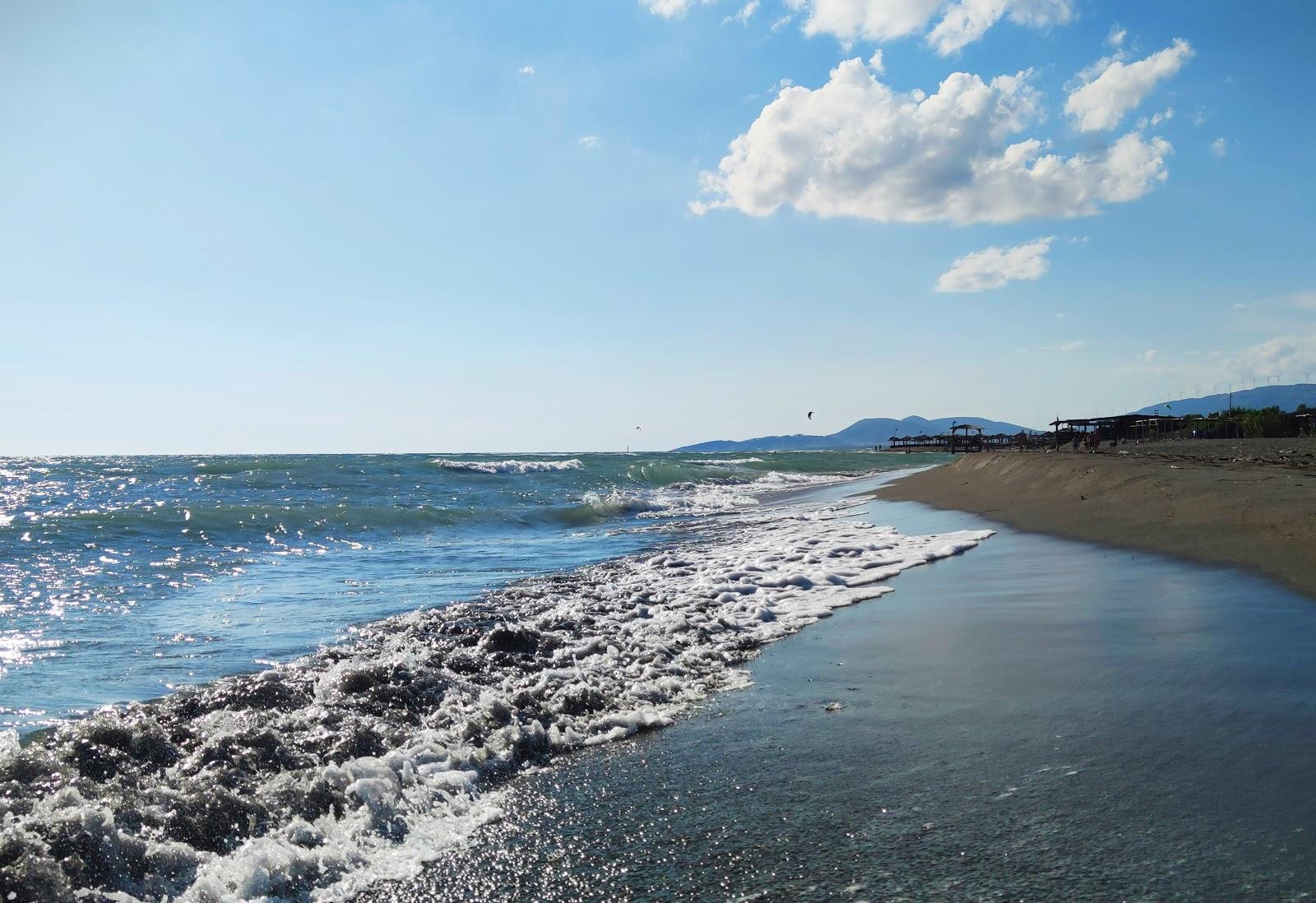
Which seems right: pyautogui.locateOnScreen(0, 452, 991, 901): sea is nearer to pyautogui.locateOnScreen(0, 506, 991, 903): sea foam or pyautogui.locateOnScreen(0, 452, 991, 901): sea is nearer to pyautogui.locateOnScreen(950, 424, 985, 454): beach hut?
pyautogui.locateOnScreen(0, 506, 991, 903): sea foam

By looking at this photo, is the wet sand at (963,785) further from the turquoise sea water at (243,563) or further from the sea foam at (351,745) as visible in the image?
the turquoise sea water at (243,563)

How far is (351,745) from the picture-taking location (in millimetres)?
4020

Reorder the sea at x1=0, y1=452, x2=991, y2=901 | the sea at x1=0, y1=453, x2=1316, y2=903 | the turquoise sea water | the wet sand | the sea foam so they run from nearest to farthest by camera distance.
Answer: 1. the wet sand
2. the sea at x1=0, y1=453, x2=1316, y2=903
3. the sea foam
4. the sea at x1=0, y1=452, x2=991, y2=901
5. the turquoise sea water

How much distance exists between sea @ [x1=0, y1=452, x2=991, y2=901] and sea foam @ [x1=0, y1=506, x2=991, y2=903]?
0.5 inches

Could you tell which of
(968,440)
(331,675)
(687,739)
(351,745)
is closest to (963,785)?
(687,739)

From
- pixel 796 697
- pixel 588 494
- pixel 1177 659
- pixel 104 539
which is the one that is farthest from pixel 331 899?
pixel 588 494

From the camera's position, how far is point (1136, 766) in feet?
10.3

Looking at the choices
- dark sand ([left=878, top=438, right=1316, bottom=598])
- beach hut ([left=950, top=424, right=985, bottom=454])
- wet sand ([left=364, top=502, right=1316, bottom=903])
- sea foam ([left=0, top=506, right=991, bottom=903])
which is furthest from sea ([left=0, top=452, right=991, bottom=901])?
beach hut ([left=950, top=424, right=985, bottom=454])

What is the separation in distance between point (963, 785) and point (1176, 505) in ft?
28.1

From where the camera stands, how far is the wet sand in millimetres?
2480

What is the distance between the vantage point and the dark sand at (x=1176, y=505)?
7.23m

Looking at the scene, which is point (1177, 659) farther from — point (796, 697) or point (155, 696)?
point (155, 696)

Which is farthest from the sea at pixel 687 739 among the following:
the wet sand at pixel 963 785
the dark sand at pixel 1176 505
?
the dark sand at pixel 1176 505

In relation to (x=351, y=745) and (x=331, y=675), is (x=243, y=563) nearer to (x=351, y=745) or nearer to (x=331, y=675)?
(x=331, y=675)
